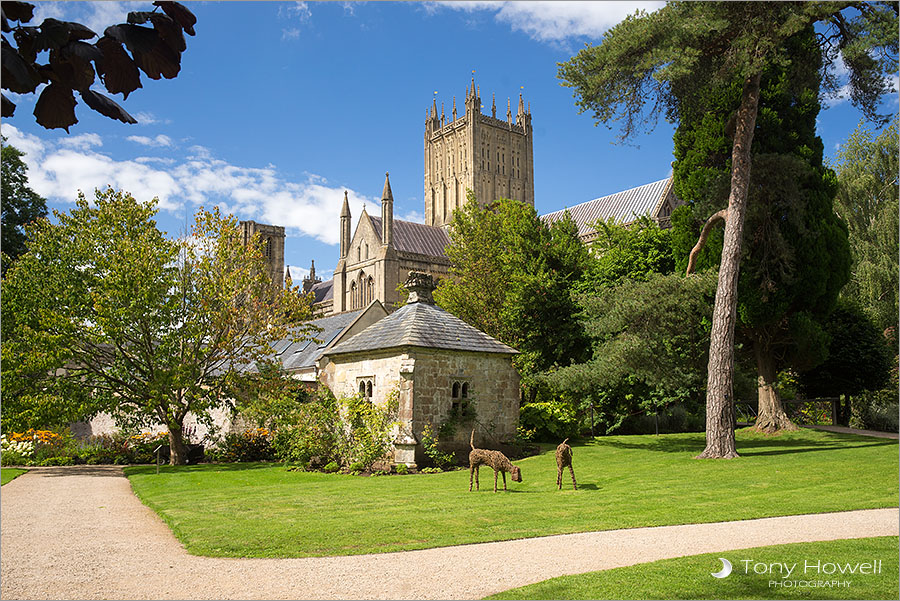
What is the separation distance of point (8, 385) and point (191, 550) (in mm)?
14868

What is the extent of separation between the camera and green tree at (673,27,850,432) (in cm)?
1911

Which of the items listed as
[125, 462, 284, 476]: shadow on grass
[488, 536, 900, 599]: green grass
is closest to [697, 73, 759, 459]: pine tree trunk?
[488, 536, 900, 599]: green grass

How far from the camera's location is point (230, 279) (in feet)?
71.1

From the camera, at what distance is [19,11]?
101 inches

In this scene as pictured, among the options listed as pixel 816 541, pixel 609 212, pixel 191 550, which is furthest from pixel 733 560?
pixel 609 212

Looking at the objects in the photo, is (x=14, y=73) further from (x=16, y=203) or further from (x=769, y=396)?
(x=16, y=203)

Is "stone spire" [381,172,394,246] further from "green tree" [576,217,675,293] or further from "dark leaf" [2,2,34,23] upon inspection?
"dark leaf" [2,2,34,23]

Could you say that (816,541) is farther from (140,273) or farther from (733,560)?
(140,273)

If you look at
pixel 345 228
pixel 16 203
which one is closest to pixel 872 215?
pixel 16 203

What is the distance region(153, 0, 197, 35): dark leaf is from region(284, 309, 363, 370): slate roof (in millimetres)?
27382

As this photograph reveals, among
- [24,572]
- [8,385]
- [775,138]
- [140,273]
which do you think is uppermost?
[775,138]

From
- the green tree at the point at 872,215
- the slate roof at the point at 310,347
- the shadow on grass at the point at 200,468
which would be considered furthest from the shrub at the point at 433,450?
the green tree at the point at 872,215

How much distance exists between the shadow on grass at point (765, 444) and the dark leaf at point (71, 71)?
56.8 feet

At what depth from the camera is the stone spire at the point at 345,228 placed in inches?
2904
